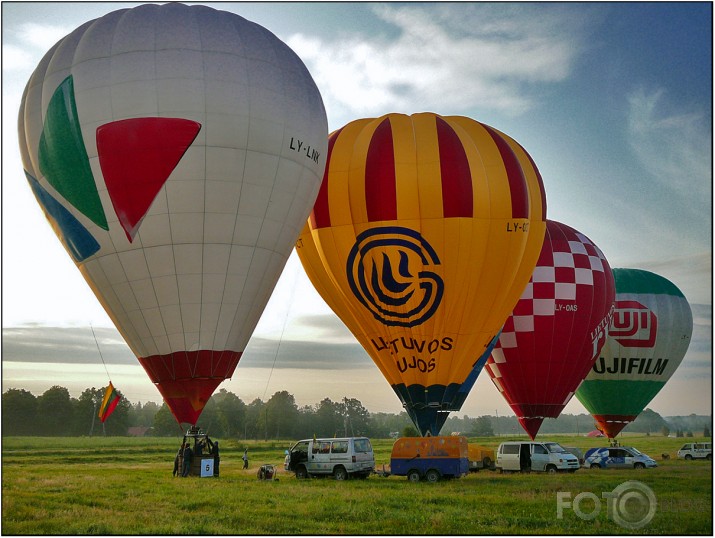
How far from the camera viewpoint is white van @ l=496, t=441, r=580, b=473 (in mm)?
23953

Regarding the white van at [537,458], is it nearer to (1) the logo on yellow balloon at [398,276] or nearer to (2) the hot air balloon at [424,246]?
(2) the hot air balloon at [424,246]

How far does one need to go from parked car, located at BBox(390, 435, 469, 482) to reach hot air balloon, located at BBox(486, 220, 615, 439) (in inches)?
313

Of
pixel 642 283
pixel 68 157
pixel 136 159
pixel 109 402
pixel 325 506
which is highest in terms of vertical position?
pixel 642 283

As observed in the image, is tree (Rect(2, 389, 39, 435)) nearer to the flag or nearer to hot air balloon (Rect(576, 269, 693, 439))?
the flag

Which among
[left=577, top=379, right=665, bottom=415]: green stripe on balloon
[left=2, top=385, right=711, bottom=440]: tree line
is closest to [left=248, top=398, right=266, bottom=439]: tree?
[left=2, top=385, right=711, bottom=440]: tree line

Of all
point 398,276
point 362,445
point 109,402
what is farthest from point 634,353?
point 109,402

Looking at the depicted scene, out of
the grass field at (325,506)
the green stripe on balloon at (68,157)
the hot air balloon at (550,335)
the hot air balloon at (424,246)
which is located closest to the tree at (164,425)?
the hot air balloon at (550,335)

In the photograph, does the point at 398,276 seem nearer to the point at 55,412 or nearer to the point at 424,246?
the point at 424,246

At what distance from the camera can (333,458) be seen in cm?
2055

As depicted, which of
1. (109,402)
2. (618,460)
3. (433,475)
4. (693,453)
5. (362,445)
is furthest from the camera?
(693,453)

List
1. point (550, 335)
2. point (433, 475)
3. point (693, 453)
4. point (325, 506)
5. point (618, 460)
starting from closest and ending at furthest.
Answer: point (325, 506), point (433, 475), point (618, 460), point (550, 335), point (693, 453)

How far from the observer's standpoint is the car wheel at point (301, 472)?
68.7 feet

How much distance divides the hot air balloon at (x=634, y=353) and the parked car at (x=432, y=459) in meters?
15.8

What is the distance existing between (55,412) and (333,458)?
47.2m
